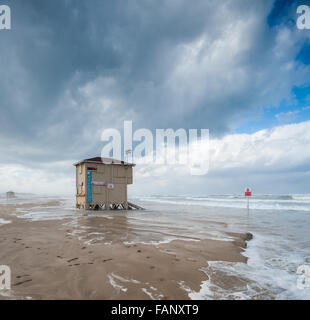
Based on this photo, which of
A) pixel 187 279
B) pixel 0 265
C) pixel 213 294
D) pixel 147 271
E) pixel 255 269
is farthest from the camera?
pixel 255 269

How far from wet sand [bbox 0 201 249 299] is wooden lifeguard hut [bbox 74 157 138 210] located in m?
10.5

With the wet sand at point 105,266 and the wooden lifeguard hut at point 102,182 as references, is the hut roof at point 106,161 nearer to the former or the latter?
the wooden lifeguard hut at point 102,182

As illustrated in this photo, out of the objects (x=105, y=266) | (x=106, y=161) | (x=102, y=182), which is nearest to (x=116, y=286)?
(x=105, y=266)

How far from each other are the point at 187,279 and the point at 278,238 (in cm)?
569

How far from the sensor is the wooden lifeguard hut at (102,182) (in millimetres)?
16547

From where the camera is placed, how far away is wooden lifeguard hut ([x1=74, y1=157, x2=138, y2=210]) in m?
16.5

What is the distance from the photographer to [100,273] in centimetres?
347

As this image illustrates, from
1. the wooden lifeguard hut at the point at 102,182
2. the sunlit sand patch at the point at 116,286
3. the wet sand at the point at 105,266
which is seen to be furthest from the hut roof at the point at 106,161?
the sunlit sand patch at the point at 116,286

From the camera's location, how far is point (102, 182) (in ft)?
56.1

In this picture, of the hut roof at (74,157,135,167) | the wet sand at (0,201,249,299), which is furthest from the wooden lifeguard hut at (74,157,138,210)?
the wet sand at (0,201,249,299)

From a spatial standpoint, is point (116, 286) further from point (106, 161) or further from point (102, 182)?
point (106, 161)
